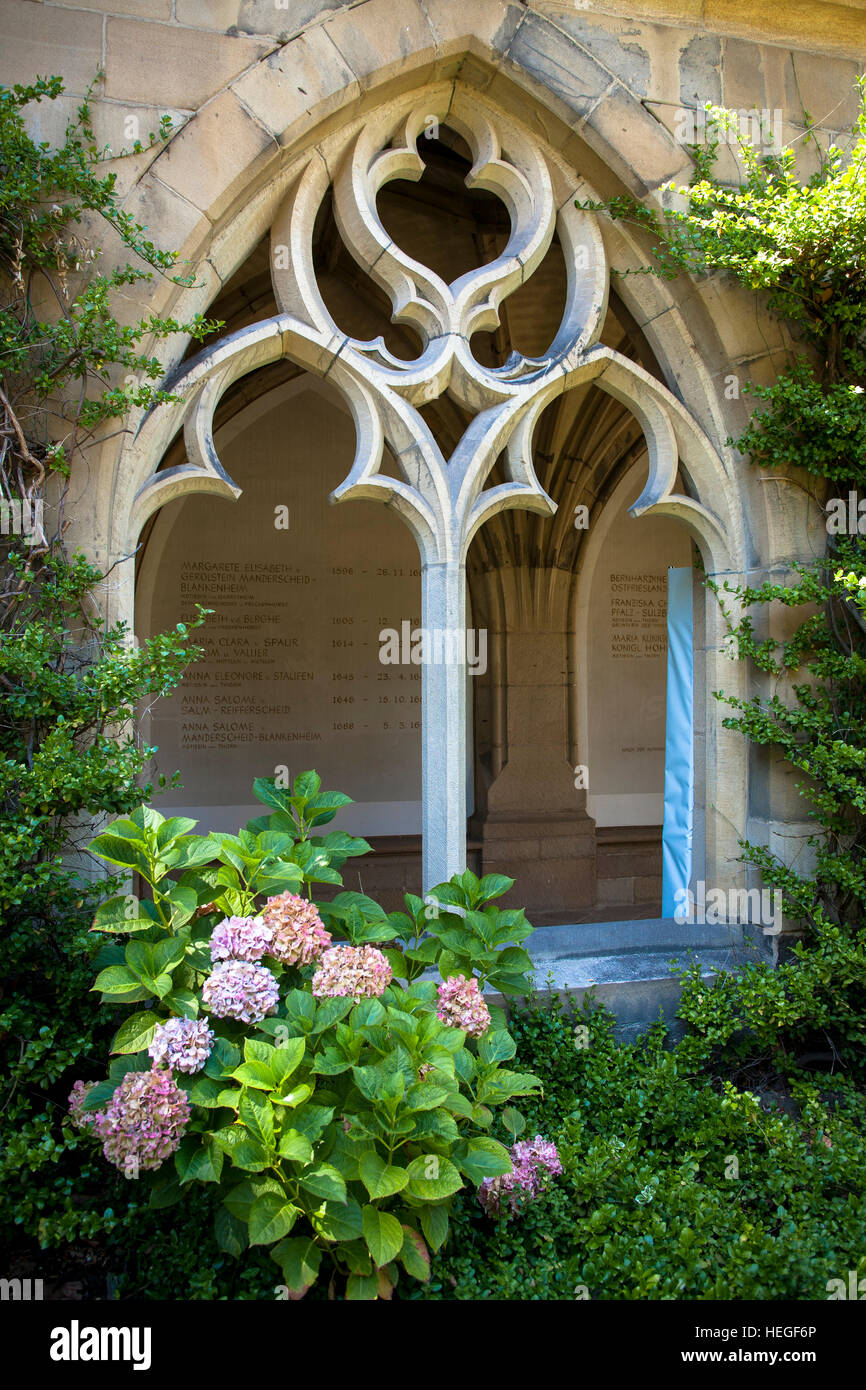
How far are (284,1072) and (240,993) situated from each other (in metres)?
0.17

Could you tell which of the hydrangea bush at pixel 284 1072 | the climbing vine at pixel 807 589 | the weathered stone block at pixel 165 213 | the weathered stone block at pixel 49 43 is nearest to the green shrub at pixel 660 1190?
the climbing vine at pixel 807 589

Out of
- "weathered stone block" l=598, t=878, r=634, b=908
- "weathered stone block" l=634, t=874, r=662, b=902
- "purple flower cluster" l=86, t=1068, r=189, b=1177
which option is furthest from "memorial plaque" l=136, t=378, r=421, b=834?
"purple flower cluster" l=86, t=1068, r=189, b=1177

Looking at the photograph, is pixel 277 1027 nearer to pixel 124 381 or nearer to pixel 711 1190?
pixel 711 1190

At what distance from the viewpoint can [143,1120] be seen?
5.59ft

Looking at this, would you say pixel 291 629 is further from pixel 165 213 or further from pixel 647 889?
pixel 165 213

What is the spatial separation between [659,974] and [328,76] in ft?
8.97

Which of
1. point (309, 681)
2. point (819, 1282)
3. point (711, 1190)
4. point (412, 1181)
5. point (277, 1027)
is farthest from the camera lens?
point (309, 681)

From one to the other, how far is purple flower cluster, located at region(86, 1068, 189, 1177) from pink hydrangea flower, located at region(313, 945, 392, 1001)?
304mm

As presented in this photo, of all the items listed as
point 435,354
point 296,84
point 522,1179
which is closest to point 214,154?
point 296,84

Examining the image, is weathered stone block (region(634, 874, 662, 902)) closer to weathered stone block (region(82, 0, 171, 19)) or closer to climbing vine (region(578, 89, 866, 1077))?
climbing vine (region(578, 89, 866, 1077))

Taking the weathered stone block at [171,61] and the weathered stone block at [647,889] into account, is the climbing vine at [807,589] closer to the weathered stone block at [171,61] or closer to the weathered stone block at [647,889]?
the weathered stone block at [171,61]

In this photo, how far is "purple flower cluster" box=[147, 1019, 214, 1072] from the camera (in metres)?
1.76

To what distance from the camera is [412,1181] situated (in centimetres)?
171
